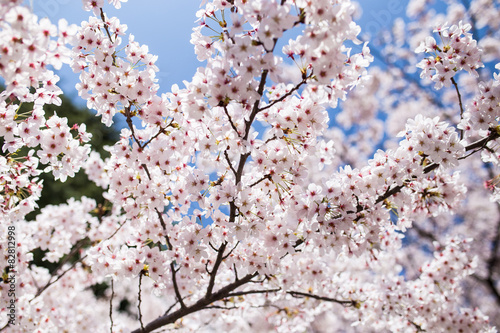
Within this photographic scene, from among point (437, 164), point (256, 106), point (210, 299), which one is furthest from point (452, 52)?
point (210, 299)

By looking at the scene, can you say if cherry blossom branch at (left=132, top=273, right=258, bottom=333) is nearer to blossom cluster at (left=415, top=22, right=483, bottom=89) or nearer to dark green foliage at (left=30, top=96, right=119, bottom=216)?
blossom cluster at (left=415, top=22, right=483, bottom=89)

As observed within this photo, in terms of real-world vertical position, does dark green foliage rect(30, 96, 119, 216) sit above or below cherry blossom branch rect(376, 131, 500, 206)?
above

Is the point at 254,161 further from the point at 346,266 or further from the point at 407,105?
the point at 407,105

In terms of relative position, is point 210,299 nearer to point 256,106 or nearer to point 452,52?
point 256,106

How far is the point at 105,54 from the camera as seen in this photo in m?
3.06

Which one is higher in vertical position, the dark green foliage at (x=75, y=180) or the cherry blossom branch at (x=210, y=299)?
the dark green foliage at (x=75, y=180)

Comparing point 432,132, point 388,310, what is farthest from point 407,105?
point 432,132

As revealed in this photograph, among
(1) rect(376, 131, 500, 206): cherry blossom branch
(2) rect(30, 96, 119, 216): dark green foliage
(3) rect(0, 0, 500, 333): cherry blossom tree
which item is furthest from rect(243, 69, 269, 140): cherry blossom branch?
(2) rect(30, 96, 119, 216): dark green foliage

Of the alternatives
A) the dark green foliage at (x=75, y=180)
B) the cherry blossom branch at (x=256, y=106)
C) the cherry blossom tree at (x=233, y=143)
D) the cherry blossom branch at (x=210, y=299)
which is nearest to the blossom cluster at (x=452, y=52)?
the cherry blossom tree at (x=233, y=143)

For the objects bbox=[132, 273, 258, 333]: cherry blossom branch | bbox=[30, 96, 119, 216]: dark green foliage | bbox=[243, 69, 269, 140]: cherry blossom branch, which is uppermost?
bbox=[30, 96, 119, 216]: dark green foliage

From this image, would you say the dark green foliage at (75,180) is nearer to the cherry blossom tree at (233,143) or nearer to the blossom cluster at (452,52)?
the cherry blossom tree at (233,143)

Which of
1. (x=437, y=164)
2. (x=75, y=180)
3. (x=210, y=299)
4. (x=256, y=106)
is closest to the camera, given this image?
(x=256, y=106)

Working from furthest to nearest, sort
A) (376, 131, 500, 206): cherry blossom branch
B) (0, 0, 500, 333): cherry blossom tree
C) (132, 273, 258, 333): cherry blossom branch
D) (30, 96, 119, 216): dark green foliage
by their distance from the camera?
(30, 96, 119, 216): dark green foliage, (132, 273, 258, 333): cherry blossom branch, (376, 131, 500, 206): cherry blossom branch, (0, 0, 500, 333): cherry blossom tree

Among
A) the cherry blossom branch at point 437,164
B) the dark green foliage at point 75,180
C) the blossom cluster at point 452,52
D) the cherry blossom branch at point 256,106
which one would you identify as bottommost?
the cherry blossom branch at point 437,164
